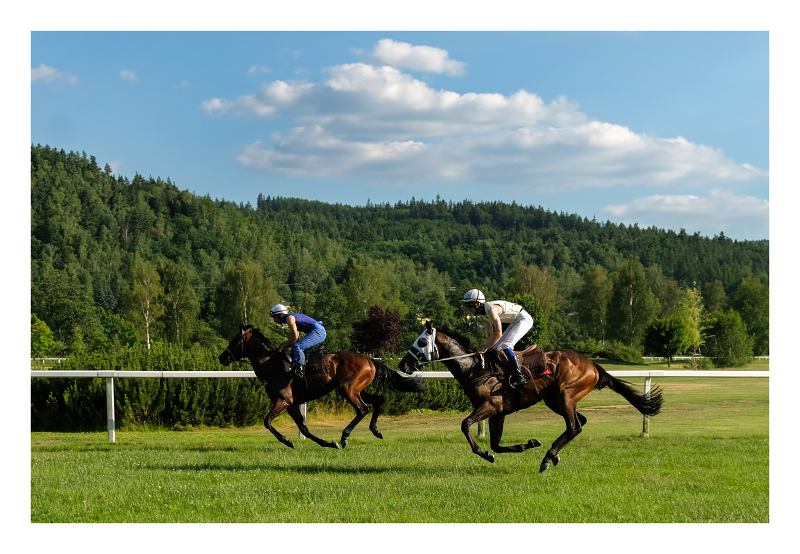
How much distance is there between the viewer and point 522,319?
9297mm

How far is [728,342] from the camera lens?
52.6 meters

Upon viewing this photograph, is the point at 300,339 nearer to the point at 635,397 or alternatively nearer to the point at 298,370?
the point at 298,370

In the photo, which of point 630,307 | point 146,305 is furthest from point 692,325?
point 146,305

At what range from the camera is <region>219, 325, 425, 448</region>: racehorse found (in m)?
10.7

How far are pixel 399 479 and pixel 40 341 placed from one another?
51121 mm

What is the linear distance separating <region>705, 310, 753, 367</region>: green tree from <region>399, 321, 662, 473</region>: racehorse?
40310mm

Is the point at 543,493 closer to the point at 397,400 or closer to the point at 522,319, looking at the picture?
the point at 522,319

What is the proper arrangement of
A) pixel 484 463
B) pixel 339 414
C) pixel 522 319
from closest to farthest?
pixel 522 319 → pixel 484 463 → pixel 339 414

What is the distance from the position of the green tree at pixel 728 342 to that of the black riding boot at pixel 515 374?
4078cm

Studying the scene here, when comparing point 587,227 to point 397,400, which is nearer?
point 397,400

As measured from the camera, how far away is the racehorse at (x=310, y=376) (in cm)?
1070

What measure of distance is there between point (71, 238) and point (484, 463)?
111872mm

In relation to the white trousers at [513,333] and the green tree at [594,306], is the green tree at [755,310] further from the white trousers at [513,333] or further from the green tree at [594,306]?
the white trousers at [513,333]

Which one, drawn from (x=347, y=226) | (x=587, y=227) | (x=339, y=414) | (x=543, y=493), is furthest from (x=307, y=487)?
(x=347, y=226)
